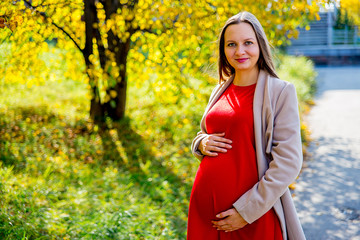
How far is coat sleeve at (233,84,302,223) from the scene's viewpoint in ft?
6.28

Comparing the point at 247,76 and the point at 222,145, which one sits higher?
the point at 247,76

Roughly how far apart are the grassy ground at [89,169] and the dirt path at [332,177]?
1425mm

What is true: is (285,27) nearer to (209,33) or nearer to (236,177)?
(209,33)

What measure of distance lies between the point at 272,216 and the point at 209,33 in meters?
3.84

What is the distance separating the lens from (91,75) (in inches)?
206

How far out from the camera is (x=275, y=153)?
195cm

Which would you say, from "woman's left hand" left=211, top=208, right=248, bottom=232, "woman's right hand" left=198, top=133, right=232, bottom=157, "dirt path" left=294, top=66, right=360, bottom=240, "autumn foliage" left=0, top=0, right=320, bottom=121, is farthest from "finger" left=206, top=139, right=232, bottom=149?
"autumn foliage" left=0, top=0, right=320, bottom=121

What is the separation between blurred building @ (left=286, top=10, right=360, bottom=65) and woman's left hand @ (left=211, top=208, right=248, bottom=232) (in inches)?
819

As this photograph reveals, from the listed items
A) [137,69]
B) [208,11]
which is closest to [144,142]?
[137,69]

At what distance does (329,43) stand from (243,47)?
74.4ft

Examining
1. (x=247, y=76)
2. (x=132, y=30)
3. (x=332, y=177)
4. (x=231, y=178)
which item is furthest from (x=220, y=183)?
(x=132, y=30)

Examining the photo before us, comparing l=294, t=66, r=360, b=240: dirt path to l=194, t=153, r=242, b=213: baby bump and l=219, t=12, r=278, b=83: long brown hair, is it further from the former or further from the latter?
l=219, t=12, r=278, b=83: long brown hair

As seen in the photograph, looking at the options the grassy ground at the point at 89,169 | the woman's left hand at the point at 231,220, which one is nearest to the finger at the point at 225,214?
the woman's left hand at the point at 231,220

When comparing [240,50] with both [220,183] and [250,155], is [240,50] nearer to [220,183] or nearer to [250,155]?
[250,155]
